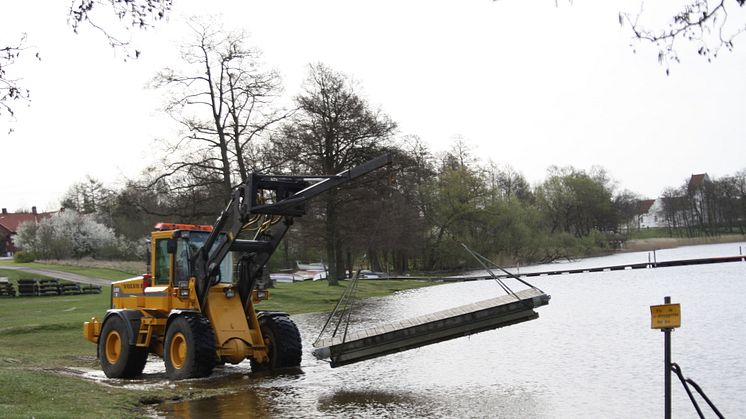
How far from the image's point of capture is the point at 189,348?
47.0 ft

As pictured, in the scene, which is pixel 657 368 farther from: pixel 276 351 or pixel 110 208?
pixel 110 208

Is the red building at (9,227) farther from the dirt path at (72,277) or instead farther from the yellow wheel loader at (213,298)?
the yellow wheel loader at (213,298)

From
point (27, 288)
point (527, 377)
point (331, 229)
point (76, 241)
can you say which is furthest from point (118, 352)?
point (76, 241)

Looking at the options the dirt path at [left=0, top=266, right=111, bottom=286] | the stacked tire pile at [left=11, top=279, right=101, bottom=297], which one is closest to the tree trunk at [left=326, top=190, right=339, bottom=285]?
the stacked tire pile at [left=11, top=279, right=101, bottom=297]

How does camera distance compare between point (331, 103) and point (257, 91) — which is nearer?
point (257, 91)

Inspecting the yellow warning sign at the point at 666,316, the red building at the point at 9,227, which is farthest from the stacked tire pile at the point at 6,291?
the red building at the point at 9,227

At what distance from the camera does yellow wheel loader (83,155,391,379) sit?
1427 cm

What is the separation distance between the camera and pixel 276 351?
1548 cm

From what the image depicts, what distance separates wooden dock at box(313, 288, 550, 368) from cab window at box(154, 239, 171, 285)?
395 cm

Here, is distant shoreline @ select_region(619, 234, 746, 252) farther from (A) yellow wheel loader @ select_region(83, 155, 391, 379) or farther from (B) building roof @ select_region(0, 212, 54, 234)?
(A) yellow wheel loader @ select_region(83, 155, 391, 379)

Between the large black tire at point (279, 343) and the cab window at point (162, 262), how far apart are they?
6.88 feet

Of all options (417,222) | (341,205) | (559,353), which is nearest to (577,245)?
(417,222)

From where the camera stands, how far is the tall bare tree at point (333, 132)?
150ft

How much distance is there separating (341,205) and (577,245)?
139 feet
